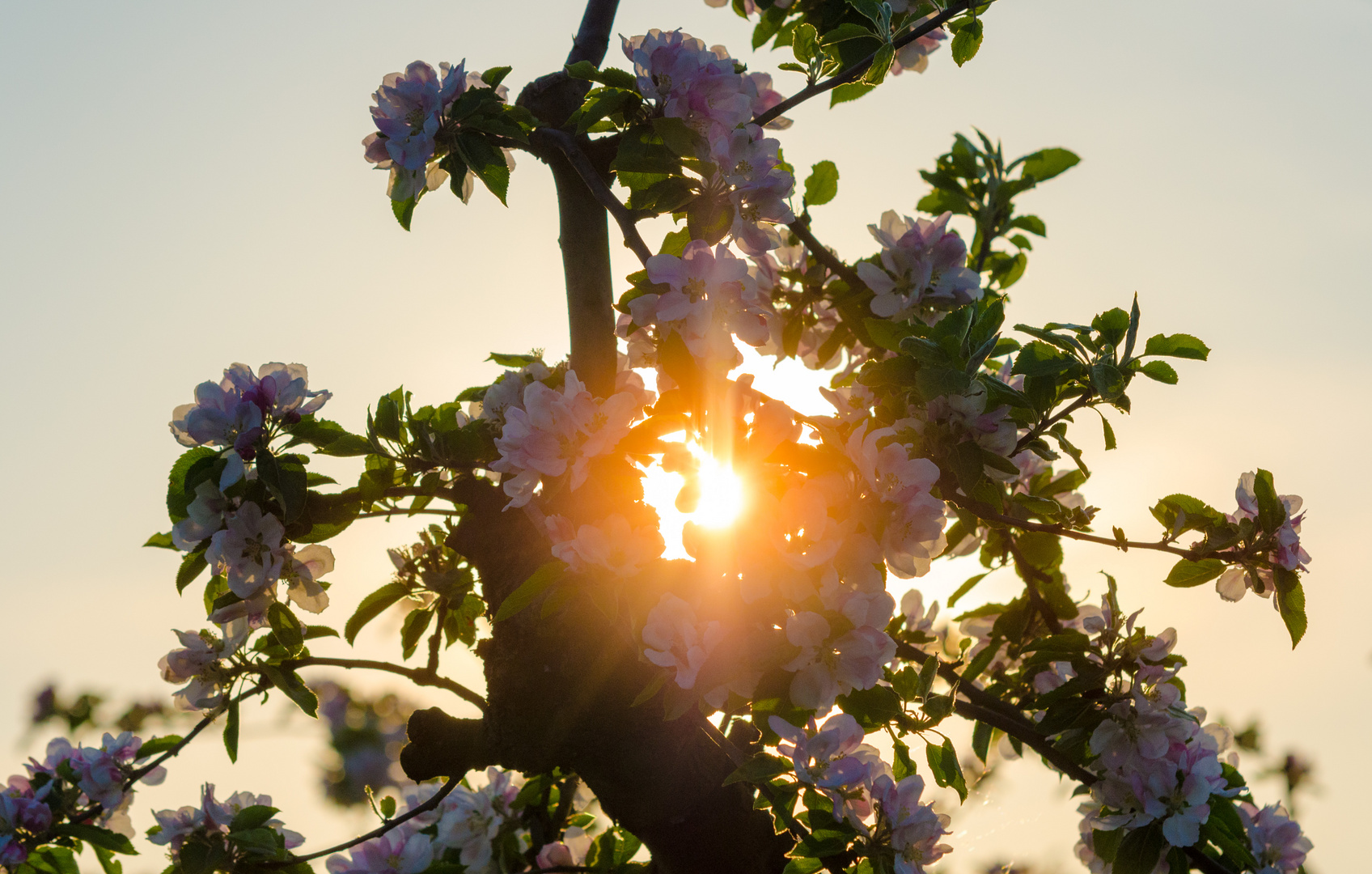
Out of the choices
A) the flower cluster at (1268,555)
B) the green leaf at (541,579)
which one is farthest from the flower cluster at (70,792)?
the flower cluster at (1268,555)

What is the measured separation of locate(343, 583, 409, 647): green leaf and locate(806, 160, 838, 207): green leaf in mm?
1406

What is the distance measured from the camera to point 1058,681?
229cm

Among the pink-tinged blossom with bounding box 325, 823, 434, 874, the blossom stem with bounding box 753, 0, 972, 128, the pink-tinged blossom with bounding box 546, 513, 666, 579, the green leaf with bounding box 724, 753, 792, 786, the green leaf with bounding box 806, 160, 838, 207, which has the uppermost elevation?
the green leaf with bounding box 806, 160, 838, 207

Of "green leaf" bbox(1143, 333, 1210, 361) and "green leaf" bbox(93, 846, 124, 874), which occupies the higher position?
"green leaf" bbox(93, 846, 124, 874)

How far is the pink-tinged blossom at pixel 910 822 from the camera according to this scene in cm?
162

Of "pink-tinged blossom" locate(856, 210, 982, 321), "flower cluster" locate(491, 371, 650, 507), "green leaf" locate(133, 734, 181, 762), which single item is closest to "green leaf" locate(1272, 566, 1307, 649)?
"pink-tinged blossom" locate(856, 210, 982, 321)

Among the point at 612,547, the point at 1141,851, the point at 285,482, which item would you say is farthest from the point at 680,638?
the point at 1141,851

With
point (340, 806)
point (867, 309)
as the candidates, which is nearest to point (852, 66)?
point (867, 309)

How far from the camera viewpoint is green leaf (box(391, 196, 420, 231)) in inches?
70.9

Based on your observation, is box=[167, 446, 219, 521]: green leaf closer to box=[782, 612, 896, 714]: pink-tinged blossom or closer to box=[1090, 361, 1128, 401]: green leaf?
box=[782, 612, 896, 714]: pink-tinged blossom

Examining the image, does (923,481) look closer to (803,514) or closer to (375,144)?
(803,514)

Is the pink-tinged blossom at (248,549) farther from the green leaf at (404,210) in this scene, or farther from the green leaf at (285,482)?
the green leaf at (404,210)

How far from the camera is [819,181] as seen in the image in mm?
2451

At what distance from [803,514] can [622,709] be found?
77cm
